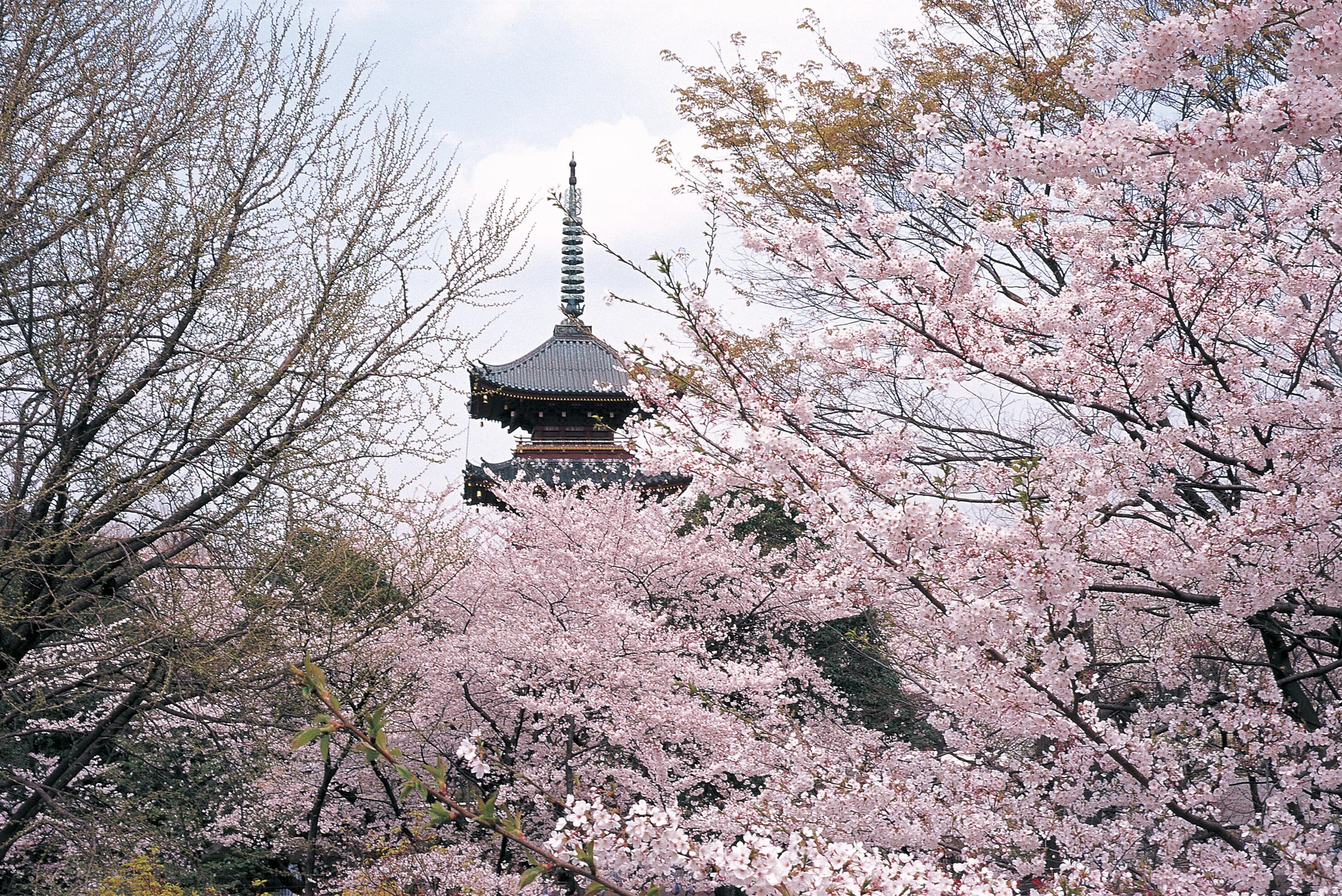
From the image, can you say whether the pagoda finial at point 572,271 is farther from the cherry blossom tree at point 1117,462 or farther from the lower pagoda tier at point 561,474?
the cherry blossom tree at point 1117,462

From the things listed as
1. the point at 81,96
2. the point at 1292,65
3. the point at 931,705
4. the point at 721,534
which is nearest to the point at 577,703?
the point at 721,534

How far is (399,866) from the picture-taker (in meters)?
9.34

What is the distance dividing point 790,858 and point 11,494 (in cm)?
448

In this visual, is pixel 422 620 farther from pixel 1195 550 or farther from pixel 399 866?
pixel 1195 550

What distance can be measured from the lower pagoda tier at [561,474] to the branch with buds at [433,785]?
14512mm

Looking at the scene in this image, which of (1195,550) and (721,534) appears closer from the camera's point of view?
(1195,550)

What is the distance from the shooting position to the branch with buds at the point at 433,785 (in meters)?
1.32

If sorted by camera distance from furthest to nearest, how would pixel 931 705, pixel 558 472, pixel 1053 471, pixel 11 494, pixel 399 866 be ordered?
pixel 558 472
pixel 931 705
pixel 399 866
pixel 11 494
pixel 1053 471

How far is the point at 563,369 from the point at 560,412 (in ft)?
2.84

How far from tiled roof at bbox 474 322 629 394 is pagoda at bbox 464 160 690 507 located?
0.06ft

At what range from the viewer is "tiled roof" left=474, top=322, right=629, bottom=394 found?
18.1 meters

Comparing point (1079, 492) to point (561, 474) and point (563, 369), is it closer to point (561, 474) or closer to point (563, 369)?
point (561, 474)

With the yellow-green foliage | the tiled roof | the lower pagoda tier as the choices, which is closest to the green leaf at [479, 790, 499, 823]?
the yellow-green foliage

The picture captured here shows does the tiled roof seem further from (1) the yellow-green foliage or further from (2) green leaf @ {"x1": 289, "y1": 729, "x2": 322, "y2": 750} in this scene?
(2) green leaf @ {"x1": 289, "y1": 729, "x2": 322, "y2": 750}
